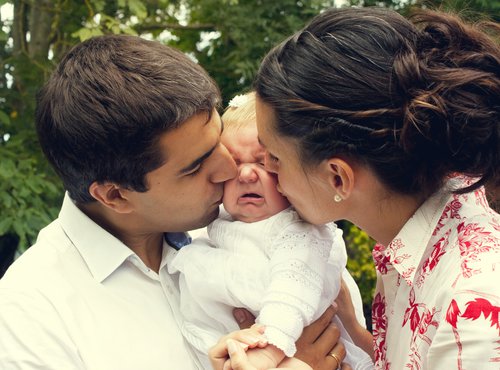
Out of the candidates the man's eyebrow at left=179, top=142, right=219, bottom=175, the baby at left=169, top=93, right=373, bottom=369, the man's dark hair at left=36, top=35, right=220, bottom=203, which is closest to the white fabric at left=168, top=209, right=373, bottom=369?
the baby at left=169, top=93, right=373, bottom=369

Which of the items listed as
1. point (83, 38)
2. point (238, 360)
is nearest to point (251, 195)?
point (238, 360)

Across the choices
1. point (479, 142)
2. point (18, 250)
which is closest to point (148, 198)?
point (479, 142)

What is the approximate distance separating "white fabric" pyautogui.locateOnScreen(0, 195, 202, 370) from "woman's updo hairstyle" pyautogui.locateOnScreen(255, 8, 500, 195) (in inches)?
31.8

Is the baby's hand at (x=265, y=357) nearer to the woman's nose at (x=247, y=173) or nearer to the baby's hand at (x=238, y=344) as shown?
the baby's hand at (x=238, y=344)

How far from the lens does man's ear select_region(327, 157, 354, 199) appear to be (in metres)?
→ 2.04

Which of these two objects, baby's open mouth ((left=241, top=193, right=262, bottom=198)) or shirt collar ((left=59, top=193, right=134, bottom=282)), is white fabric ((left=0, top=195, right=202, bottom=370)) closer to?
shirt collar ((left=59, top=193, right=134, bottom=282))

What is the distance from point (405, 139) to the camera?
1919 mm

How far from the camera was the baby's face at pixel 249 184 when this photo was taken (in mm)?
2537

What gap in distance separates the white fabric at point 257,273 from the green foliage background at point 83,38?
212cm

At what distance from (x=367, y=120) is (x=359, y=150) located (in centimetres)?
9

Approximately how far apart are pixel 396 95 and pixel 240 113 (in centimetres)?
84

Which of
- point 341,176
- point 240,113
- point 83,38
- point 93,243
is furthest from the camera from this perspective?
point 83,38

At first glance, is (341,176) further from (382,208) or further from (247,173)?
(247,173)

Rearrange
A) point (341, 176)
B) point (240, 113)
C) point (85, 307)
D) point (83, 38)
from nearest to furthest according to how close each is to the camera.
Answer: point (341, 176) < point (85, 307) < point (240, 113) < point (83, 38)
